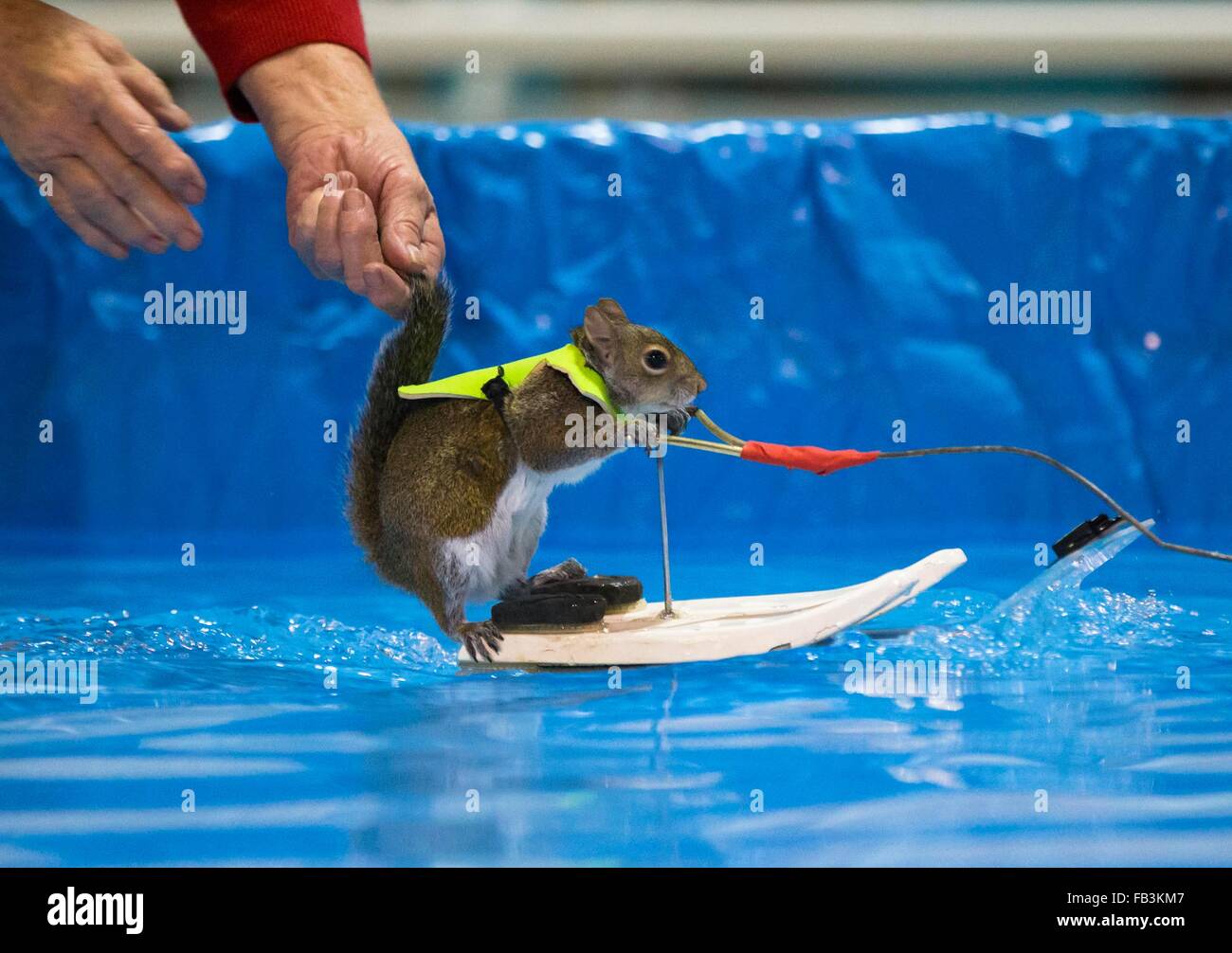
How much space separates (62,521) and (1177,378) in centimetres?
247

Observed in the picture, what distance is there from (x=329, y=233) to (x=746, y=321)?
1.57 metres

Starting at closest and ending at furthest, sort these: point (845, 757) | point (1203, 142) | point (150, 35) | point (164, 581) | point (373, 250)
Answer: point (845, 757) < point (373, 250) < point (164, 581) < point (1203, 142) < point (150, 35)

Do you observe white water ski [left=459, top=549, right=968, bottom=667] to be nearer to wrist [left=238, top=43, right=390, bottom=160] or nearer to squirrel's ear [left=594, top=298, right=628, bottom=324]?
squirrel's ear [left=594, top=298, right=628, bottom=324]

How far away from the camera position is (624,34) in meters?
3.93

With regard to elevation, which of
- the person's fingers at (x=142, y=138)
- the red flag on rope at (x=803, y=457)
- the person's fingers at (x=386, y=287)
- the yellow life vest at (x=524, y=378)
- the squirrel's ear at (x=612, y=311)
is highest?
the person's fingers at (x=142, y=138)

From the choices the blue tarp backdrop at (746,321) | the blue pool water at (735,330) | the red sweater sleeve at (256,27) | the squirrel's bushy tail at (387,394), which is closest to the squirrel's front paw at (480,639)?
the squirrel's bushy tail at (387,394)

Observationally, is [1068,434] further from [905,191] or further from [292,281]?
[292,281]

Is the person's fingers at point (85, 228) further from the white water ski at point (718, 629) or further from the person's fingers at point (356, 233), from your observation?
the white water ski at point (718, 629)

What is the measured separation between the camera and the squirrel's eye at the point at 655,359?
5.65 ft

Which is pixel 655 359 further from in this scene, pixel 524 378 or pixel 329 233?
pixel 329 233

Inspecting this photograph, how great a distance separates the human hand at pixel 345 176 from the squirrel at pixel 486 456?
0.06 metres

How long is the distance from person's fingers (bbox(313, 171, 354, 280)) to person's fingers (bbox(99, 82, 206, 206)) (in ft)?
0.54

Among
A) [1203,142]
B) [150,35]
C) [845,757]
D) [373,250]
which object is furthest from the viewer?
[150,35]

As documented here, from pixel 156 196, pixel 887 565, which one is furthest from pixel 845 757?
pixel 887 565
